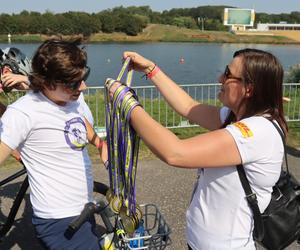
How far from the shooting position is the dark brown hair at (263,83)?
1738 mm

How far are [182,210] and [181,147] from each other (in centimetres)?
297

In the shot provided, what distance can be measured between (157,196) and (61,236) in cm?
279

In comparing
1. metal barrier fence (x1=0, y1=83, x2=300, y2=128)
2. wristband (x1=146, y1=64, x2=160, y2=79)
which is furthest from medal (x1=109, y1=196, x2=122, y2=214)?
metal barrier fence (x1=0, y1=83, x2=300, y2=128)

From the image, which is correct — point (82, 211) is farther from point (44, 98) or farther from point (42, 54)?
point (42, 54)

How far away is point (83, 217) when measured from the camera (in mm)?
2100

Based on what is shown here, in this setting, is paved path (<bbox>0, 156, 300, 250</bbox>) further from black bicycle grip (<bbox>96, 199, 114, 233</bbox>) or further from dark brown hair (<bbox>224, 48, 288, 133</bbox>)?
dark brown hair (<bbox>224, 48, 288, 133</bbox>)

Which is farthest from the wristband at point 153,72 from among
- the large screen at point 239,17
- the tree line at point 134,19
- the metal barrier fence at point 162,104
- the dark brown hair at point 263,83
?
the large screen at point 239,17

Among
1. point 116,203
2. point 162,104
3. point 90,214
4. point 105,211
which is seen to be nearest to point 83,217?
point 90,214

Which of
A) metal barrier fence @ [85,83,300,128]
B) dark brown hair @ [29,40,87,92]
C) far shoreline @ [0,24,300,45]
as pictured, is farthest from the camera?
far shoreline @ [0,24,300,45]

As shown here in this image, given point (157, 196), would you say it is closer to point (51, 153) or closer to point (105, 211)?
point (105, 211)

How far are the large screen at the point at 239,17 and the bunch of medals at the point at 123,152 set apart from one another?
4879 inches

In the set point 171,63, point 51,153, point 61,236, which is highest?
point 51,153

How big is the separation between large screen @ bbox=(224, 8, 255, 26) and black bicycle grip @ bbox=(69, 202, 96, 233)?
124 meters

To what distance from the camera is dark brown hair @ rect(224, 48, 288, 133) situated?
1.74 metres
